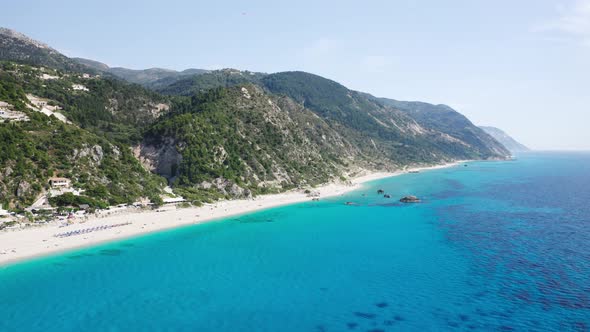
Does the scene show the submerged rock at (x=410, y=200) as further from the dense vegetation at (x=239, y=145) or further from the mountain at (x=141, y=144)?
the mountain at (x=141, y=144)

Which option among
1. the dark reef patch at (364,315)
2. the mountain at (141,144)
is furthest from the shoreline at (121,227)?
the dark reef patch at (364,315)

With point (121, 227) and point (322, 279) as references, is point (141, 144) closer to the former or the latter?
point (121, 227)

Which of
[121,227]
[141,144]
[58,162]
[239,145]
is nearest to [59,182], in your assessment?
[58,162]

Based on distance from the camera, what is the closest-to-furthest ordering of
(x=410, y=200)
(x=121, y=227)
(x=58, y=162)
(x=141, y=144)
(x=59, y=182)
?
(x=121, y=227) → (x=59, y=182) → (x=58, y=162) → (x=410, y=200) → (x=141, y=144)

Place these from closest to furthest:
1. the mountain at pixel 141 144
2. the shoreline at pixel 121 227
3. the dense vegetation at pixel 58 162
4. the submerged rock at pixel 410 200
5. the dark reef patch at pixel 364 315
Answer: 1. the dark reef patch at pixel 364 315
2. the shoreline at pixel 121 227
3. the dense vegetation at pixel 58 162
4. the mountain at pixel 141 144
5. the submerged rock at pixel 410 200

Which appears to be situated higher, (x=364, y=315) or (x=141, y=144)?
(x=141, y=144)

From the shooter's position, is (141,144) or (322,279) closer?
(322,279)

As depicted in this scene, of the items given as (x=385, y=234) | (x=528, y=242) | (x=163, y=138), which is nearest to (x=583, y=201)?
(x=528, y=242)

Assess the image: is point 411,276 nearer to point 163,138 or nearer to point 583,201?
point 583,201

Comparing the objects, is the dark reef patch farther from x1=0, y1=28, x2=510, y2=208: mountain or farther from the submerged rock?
the submerged rock
